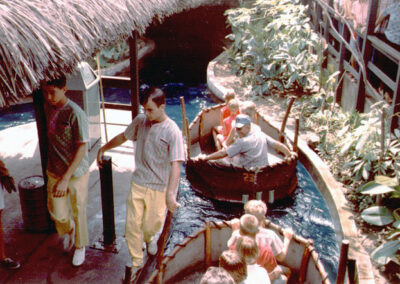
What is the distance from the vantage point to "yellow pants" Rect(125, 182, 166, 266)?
3.83m

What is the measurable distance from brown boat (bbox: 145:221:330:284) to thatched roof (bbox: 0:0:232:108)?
1.86m

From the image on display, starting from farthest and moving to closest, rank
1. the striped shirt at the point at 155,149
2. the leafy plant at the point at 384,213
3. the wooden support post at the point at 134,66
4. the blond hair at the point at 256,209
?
the wooden support post at the point at 134,66 < the leafy plant at the point at 384,213 < the blond hair at the point at 256,209 < the striped shirt at the point at 155,149

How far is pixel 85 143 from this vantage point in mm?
3826

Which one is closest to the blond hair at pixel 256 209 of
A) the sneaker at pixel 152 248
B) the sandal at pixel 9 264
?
the sneaker at pixel 152 248

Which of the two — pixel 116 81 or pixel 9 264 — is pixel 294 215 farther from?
pixel 9 264

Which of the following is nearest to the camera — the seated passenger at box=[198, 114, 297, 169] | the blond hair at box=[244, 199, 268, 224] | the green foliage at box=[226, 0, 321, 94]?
the blond hair at box=[244, 199, 268, 224]

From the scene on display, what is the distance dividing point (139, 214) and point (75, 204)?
1.87 feet

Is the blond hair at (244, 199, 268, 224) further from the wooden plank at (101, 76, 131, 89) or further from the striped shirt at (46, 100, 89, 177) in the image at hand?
the wooden plank at (101, 76, 131, 89)

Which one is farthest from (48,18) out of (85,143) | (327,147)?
(327,147)

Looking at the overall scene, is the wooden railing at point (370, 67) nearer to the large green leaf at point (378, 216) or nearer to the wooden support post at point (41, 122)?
the large green leaf at point (378, 216)

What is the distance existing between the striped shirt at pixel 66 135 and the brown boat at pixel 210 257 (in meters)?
1.16

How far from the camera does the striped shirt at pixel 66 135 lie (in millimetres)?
3779

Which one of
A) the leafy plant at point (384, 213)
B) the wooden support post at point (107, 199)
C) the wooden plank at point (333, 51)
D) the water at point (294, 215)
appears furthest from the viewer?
the wooden plank at point (333, 51)

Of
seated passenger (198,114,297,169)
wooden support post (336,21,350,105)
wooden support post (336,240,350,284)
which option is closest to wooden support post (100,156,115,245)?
seated passenger (198,114,297,169)
